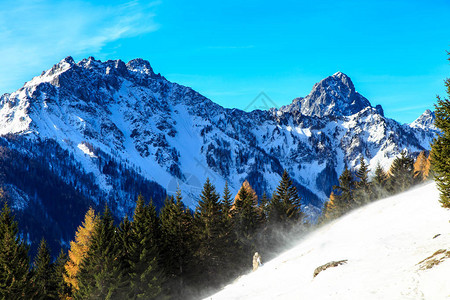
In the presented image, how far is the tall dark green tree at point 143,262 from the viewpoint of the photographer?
34750 millimetres

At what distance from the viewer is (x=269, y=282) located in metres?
25.3

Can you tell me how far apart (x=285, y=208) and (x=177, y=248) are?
20538 mm

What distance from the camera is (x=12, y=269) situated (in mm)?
30484

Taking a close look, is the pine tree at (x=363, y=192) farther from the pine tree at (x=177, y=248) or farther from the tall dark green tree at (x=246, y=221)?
the pine tree at (x=177, y=248)

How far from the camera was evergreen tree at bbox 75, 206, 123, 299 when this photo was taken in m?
32.8

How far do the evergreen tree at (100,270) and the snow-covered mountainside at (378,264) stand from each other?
42.6 ft

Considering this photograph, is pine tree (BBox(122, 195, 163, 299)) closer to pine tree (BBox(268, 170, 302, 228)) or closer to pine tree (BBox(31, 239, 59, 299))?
pine tree (BBox(31, 239, 59, 299))

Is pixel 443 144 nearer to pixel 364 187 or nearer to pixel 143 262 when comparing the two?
pixel 143 262

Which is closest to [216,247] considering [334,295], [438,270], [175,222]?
[175,222]

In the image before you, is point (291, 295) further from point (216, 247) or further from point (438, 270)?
point (216, 247)

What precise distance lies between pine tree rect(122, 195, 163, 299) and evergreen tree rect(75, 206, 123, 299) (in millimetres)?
1458

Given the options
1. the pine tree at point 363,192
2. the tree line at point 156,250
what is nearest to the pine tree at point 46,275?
the tree line at point 156,250

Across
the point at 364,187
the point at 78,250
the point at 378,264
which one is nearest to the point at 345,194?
the point at 364,187

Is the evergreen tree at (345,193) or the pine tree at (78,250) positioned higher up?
the pine tree at (78,250)
